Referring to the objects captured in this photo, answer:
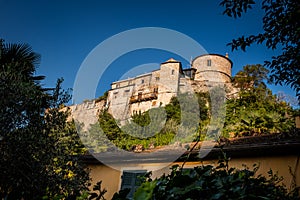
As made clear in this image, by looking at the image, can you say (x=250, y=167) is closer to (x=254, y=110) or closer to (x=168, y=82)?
(x=254, y=110)

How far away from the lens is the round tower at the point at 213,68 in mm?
45931

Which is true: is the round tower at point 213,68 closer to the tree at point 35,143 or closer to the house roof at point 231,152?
the house roof at point 231,152

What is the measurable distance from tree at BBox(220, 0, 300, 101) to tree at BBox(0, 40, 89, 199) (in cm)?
397

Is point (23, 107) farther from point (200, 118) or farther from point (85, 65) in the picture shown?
point (200, 118)

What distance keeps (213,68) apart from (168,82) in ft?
25.1

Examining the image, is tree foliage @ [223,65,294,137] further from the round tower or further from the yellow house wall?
the round tower

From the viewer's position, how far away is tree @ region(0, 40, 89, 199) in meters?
5.39

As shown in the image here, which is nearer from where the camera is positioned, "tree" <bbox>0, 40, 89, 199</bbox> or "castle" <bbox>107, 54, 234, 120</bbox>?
"tree" <bbox>0, 40, 89, 199</bbox>

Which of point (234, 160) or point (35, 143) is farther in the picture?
point (234, 160)

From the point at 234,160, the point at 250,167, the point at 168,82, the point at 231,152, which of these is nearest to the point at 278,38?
the point at 231,152

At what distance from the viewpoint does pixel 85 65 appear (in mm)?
13398

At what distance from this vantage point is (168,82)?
46531 millimetres

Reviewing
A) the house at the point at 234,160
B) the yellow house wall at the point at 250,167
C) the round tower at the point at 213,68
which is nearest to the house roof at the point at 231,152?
the house at the point at 234,160

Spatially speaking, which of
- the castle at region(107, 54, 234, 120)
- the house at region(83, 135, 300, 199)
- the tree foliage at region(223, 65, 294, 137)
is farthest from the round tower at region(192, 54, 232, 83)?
the house at region(83, 135, 300, 199)
